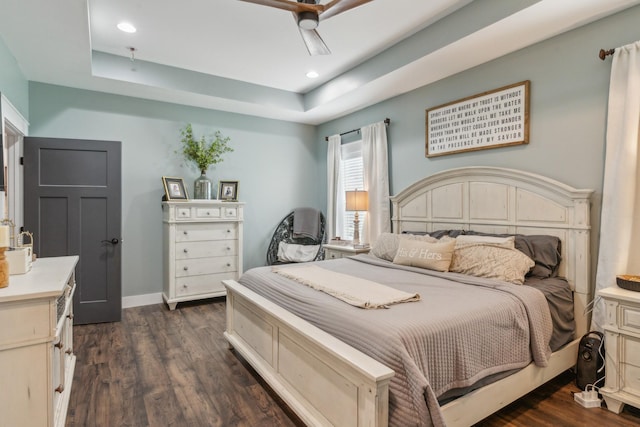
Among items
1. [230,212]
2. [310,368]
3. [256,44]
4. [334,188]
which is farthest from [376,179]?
[310,368]

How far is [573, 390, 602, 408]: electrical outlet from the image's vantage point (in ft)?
7.33

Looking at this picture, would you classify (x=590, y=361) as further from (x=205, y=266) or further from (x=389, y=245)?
(x=205, y=266)

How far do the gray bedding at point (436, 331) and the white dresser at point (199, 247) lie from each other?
217cm

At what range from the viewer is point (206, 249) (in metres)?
4.48

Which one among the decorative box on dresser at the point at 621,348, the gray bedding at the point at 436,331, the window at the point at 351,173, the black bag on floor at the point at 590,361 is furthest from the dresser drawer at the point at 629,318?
the window at the point at 351,173

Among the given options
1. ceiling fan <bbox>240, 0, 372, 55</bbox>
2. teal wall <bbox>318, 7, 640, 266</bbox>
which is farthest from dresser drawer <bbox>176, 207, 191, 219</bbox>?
teal wall <bbox>318, 7, 640, 266</bbox>

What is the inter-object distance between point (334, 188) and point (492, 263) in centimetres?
298

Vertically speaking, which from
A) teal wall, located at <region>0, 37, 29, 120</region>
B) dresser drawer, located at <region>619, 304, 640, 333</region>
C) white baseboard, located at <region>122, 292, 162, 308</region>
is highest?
teal wall, located at <region>0, 37, 29, 120</region>

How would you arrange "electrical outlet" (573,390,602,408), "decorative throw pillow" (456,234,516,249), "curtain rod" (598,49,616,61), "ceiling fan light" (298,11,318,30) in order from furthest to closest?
"decorative throw pillow" (456,234,516,249) → "curtain rod" (598,49,616,61) → "electrical outlet" (573,390,602,408) → "ceiling fan light" (298,11,318,30)

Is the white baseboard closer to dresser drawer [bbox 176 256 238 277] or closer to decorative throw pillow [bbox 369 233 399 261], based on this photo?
dresser drawer [bbox 176 256 238 277]

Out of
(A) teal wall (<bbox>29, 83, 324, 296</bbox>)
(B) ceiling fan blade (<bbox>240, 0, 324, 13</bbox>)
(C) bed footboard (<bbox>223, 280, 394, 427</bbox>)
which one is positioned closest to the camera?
(C) bed footboard (<bbox>223, 280, 394, 427</bbox>)

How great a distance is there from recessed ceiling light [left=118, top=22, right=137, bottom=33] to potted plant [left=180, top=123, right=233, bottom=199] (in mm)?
1480

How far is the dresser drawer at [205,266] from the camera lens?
434 cm

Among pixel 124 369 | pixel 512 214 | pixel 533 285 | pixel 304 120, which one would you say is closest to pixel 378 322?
pixel 533 285
